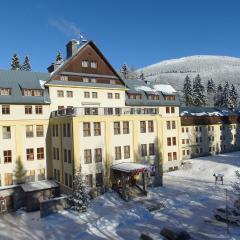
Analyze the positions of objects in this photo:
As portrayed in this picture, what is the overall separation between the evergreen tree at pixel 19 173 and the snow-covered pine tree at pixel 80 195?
11.8 meters

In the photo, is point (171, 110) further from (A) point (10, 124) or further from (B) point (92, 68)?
(A) point (10, 124)

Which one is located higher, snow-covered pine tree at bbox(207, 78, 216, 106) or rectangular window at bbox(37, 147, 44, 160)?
snow-covered pine tree at bbox(207, 78, 216, 106)

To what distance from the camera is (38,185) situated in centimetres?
4403

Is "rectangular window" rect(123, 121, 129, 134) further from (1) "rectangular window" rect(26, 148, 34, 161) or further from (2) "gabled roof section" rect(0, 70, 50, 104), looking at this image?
(1) "rectangular window" rect(26, 148, 34, 161)

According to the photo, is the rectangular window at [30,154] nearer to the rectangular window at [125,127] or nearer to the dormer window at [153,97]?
the rectangular window at [125,127]

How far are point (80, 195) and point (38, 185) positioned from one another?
10.3 meters

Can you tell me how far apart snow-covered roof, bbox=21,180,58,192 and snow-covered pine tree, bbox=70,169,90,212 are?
7.85m

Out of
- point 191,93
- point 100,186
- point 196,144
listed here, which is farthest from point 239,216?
point 191,93

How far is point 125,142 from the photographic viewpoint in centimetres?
4406

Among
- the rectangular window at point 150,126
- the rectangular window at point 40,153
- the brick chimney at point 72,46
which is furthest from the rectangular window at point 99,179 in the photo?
the brick chimney at point 72,46

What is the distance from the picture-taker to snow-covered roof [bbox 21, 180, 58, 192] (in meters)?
42.3

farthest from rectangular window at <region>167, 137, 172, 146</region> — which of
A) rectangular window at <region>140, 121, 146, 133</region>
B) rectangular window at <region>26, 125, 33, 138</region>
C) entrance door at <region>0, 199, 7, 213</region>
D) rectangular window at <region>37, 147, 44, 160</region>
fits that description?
entrance door at <region>0, 199, 7, 213</region>

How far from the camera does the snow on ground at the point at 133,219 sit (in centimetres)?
3055

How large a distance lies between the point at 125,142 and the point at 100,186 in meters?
7.15
